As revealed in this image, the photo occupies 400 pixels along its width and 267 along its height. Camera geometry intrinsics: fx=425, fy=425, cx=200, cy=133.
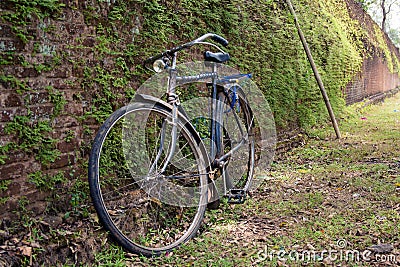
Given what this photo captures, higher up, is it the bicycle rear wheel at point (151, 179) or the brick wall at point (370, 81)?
the brick wall at point (370, 81)

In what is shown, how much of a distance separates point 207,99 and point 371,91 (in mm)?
13661

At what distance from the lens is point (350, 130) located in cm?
800

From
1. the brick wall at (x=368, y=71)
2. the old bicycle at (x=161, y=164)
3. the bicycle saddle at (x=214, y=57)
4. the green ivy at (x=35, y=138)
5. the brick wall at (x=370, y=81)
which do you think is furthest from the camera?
the brick wall at (x=368, y=71)

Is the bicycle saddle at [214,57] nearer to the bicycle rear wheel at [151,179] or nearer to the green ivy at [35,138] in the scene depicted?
the bicycle rear wheel at [151,179]

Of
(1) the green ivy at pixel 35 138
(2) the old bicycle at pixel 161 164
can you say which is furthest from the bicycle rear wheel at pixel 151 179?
(1) the green ivy at pixel 35 138

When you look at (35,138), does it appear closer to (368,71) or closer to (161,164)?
(161,164)

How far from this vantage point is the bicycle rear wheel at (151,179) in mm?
2699

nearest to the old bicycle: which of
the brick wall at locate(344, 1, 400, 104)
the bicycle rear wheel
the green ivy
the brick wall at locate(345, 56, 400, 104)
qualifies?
the bicycle rear wheel

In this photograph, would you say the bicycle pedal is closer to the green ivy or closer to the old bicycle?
the old bicycle

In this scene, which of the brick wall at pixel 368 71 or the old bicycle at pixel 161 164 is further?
the brick wall at pixel 368 71

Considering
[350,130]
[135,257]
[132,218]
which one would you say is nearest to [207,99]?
[132,218]

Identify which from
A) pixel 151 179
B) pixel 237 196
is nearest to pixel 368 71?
pixel 237 196

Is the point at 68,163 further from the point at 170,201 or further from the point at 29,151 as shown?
the point at 170,201

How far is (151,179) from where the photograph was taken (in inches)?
106
